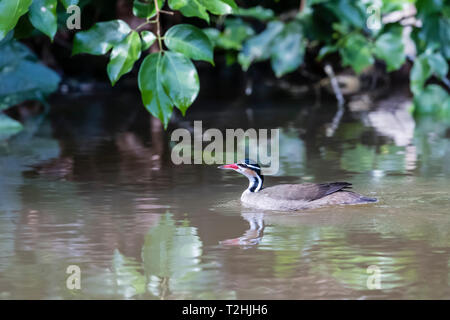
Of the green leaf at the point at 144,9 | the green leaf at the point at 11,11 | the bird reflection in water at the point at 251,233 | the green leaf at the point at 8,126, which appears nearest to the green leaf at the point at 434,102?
the green leaf at the point at 8,126

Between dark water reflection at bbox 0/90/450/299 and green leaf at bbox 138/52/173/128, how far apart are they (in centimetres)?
114

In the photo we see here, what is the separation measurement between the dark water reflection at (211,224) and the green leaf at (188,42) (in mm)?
1250

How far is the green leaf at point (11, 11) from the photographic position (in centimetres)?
333

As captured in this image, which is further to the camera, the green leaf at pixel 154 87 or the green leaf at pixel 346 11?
the green leaf at pixel 346 11

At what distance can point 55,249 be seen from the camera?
201 inches

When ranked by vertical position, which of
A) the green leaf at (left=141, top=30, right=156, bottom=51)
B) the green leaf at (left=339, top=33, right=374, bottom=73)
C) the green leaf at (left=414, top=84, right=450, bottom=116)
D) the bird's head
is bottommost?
the bird's head

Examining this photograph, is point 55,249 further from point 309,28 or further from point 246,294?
point 309,28

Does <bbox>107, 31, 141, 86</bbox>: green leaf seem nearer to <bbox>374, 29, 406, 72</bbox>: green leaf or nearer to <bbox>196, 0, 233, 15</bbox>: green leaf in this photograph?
<bbox>196, 0, 233, 15</bbox>: green leaf

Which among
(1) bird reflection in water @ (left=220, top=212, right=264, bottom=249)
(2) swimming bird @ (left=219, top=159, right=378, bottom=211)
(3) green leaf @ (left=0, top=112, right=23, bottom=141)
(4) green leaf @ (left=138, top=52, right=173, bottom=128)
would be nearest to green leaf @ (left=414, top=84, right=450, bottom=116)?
(2) swimming bird @ (left=219, top=159, right=378, bottom=211)

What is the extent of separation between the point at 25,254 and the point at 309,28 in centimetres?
437

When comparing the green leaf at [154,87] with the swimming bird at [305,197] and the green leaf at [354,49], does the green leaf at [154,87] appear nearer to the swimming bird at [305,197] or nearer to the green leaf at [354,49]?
Result: the swimming bird at [305,197]

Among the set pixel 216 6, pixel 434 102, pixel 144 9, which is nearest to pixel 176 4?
pixel 216 6

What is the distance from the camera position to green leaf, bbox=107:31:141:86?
3.44 meters
